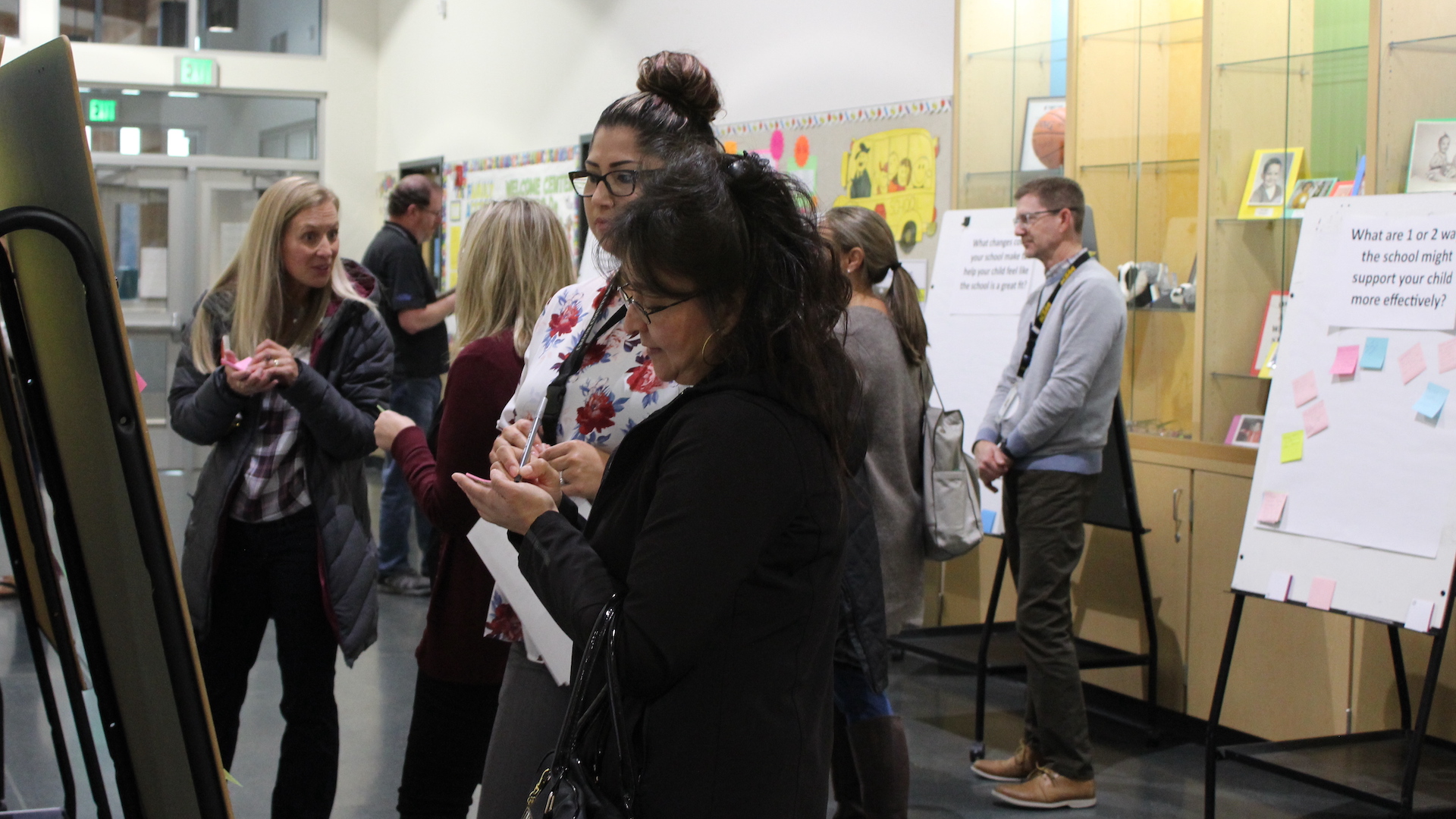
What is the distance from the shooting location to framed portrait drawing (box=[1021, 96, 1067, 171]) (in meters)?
4.54

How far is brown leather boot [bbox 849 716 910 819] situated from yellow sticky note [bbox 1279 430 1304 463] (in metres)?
1.41

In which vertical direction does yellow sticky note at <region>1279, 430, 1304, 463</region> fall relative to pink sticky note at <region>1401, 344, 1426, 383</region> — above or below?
below

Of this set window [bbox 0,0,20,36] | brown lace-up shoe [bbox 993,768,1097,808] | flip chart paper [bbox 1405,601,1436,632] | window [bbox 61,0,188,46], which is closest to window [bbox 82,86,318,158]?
window [bbox 61,0,188,46]

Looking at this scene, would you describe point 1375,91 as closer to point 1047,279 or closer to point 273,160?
point 1047,279

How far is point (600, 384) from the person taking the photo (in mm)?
1591

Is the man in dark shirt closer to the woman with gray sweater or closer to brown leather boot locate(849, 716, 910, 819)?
the woman with gray sweater

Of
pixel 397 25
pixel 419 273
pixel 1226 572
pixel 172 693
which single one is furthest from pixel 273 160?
pixel 172 693

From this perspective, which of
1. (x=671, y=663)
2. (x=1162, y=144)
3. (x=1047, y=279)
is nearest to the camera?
(x=671, y=663)

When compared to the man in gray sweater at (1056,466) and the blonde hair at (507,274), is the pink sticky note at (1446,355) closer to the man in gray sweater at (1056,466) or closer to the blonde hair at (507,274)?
the man in gray sweater at (1056,466)

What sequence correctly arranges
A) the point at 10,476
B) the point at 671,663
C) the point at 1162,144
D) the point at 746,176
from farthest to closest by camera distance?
1. the point at 1162,144
2. the point at 10,476
3. the point at 746,176
4. the point at 671,663

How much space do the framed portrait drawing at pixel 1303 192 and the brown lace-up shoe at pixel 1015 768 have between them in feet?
5.97

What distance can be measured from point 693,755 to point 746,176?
0.58 m

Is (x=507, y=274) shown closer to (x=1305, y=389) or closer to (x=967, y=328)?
(x=1305, y=389)

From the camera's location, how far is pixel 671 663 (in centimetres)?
115
